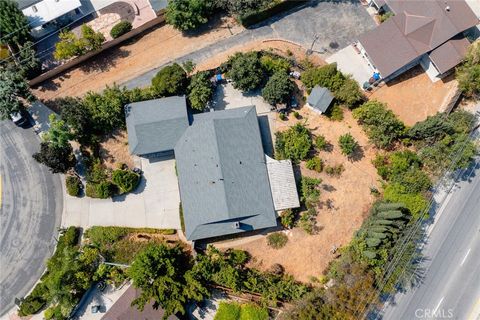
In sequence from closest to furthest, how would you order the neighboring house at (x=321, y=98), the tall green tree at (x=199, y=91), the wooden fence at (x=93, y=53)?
the tall green tree at (x=199, y=91), the neighboring house at (x=321, y=98), the wooden fence at (x=93, y=53)

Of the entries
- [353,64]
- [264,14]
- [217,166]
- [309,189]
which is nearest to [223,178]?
[217,166]

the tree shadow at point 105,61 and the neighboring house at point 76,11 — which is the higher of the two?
the neighboring house at point 76,11

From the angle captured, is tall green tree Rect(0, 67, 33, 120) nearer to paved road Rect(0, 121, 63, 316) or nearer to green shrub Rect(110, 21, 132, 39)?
paved road Rect(0, 121, 63, 316)

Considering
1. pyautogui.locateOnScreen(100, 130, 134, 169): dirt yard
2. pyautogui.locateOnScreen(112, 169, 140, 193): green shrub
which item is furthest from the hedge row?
pyautogui.locateOnScreen(112, 169, 140, 193): green shrub

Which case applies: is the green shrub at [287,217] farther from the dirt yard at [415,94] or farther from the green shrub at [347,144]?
the dirt yard at [415,94]

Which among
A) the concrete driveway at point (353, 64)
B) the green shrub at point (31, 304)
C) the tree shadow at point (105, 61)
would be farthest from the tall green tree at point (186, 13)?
the green shrub at point (31, 304)

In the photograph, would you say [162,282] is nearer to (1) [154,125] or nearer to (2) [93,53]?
(1) [154,125]

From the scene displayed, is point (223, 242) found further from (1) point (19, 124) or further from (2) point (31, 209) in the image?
(1) point (19, 124)
